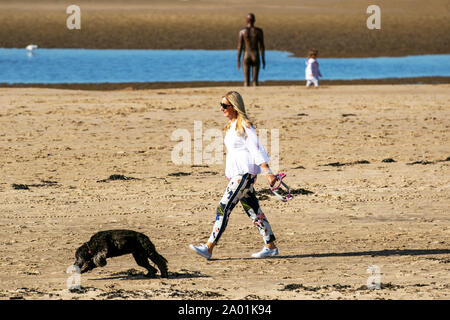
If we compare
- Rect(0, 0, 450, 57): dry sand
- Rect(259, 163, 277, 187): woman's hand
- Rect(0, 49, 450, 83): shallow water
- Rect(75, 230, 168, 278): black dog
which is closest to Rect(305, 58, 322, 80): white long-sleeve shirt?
Rect(0, 49, 450, 83): shallow water

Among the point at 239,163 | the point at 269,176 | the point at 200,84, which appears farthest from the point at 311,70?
the point at 269,176

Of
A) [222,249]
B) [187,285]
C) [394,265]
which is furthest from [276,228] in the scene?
[187,285]

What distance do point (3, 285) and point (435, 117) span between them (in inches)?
502

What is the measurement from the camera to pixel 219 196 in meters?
12.0

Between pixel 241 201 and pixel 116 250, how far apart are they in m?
1.41

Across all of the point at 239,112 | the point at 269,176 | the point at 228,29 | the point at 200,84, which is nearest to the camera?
the point at 269,176

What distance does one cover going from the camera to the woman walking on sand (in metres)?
8.47

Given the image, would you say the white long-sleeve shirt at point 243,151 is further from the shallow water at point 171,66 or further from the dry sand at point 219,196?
the shallow water at point 171,66

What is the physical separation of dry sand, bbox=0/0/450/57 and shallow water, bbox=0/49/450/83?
5.95ft

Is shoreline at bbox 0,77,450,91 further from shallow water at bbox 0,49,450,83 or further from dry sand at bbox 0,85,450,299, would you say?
dry sand at bbox 0,85,450,299

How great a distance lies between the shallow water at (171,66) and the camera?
3300 cm

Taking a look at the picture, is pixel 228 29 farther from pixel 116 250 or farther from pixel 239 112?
pixel 116 250

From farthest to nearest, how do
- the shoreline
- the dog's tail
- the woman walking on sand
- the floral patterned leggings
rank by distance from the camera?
the shoreline → the floral patterned leggings → the woman walking on sand → the dog's tail

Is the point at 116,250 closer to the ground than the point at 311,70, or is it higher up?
closer to the ground
